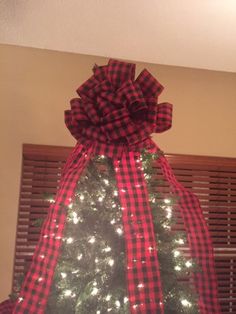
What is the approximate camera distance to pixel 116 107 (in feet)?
2.41

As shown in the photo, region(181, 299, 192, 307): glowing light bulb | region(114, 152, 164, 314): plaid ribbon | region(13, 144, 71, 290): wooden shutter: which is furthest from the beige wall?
region(181, 299, 192, 307): glowing light bulb

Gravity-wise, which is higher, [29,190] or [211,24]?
[211,24]

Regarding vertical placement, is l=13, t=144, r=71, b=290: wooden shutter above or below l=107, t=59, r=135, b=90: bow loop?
below

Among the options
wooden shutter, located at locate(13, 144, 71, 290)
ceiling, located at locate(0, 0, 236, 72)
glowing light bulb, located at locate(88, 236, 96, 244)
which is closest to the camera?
glowing light bulb, located at locate(88, 236, 96, 244)

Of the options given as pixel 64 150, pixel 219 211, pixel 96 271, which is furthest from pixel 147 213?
pixel 219 211

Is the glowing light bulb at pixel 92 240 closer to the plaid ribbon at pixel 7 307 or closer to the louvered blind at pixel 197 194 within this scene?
the plaid ribbon at pixel 7 307

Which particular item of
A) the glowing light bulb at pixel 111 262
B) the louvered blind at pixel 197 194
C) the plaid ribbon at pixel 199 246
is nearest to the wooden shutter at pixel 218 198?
the louvered blind at pixel 197 194

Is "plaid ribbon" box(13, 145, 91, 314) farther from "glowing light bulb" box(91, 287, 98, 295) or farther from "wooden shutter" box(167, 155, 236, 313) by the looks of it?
"wooden shutter" box(167, 155, 236, 313)

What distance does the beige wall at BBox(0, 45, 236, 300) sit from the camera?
134cm

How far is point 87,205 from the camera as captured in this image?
0.77m

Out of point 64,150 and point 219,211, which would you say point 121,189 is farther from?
point 219,211

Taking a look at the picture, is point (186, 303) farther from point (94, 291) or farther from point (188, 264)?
point (94, 291)

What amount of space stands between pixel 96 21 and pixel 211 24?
0.44m

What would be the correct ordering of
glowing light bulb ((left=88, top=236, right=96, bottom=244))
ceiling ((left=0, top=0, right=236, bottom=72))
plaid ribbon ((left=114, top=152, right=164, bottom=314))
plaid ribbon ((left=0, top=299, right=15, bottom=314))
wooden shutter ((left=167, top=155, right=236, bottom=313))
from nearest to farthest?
1. plaid ribbon ((left=114, top=152, right=164, bottom=314))
2. glowing light bulb ((left=88, top=236, right=96, bottom=244))
3. plaid ribbon ((left=0, top=299, right=15, bottom=314))
4. ceiling ((left=0, top=0, right=236, bottom=72))
5. wooden shutter ((left=167, top=155, right=236, bottom=313))
